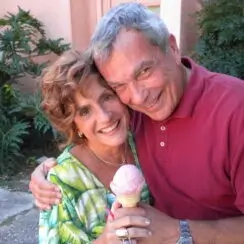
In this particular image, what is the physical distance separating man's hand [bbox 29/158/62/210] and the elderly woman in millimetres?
25

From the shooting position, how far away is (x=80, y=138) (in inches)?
105

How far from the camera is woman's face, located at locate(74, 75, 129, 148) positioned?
2.50 m

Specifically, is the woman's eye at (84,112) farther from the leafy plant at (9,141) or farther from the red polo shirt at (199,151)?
the leafy plant at (9,141)

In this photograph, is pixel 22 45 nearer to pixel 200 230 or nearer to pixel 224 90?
pixel 224 90

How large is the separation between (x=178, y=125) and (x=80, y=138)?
48 cm

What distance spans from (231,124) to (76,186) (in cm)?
74

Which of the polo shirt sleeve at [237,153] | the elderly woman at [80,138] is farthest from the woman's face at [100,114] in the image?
the polo shirt sleeve at [237,153]

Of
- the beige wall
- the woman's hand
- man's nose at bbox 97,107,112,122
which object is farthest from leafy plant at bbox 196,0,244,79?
the woman's hand

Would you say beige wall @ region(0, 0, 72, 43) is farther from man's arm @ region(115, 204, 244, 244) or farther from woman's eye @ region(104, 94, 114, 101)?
man's arm @ region(115, 204, 244, 244)

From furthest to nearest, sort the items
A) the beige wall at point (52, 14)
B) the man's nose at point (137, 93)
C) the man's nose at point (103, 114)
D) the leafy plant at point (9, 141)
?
the beige wall at point (52, 14)
the leafy plant at point (9, 141)
the man's nose at point (103, 114)
the man's nose at point (137, 93)

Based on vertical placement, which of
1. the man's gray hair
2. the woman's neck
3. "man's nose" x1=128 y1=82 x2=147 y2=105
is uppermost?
the man's gray hair

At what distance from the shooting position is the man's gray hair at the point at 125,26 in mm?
2342

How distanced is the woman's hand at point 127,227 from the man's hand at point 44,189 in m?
0.30

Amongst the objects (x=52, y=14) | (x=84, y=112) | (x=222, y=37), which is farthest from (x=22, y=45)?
(x=84, y=112)
